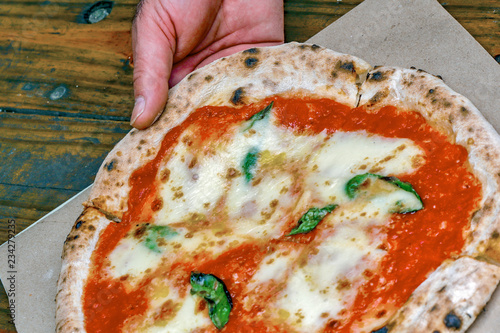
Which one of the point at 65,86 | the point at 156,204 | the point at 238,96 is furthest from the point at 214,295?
the point at 65,86

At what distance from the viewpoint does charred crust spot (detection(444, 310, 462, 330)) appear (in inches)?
58.9

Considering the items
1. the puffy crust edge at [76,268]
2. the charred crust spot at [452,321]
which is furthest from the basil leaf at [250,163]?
the charred crust spot at [452,321]

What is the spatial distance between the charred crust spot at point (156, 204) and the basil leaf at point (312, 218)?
21.0 inches

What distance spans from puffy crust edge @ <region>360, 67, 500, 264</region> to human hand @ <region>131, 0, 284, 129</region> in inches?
29.3

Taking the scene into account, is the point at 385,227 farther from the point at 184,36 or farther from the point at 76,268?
the point at 184,36

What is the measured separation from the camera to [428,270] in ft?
5.28

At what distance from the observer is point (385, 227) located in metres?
1.70

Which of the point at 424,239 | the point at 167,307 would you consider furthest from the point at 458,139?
the point at 167,307

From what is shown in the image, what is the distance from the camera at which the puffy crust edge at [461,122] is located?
161 centimetres

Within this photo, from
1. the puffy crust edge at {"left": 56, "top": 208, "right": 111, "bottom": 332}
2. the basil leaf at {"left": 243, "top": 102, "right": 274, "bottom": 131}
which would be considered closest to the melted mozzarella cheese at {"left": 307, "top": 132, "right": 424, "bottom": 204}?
the basil leaf at {"left": 243, "top": 102, "right": 274, "bottom": 131}

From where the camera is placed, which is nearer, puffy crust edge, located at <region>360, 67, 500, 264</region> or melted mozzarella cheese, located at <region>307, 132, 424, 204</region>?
puffy crust edge, located at <region>360, 67, 500, 264</region>

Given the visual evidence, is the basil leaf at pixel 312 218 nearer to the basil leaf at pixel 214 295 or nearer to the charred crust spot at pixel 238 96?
the basil leaf at pixel 214 295

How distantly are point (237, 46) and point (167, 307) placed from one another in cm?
136

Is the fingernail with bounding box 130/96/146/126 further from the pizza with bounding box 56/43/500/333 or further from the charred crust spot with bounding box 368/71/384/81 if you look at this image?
the charred crust spot with bounding box 368/71/384/81
